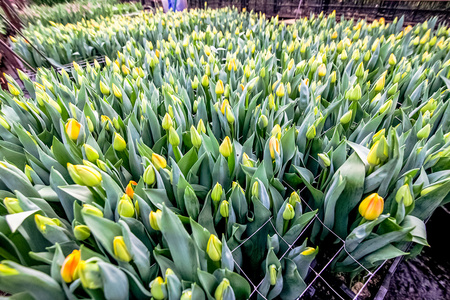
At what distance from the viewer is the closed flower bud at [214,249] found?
1.72 feet

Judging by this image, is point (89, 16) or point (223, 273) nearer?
point (223, 273)

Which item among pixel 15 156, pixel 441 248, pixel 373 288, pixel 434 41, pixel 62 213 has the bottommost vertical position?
pixel 441 248

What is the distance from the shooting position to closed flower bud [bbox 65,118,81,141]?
78 centimetres

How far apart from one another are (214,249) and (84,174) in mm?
361

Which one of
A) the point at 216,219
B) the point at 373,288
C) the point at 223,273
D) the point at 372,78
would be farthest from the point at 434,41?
the point at 223,273

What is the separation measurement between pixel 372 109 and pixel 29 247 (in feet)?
4.23

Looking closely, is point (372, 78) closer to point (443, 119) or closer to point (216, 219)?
point (443, 119)

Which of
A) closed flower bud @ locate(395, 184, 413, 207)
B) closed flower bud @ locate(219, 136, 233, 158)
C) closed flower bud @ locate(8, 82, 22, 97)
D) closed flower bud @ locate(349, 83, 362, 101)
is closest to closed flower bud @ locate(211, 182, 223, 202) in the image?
closed flower bud @ locate(219, 136, 233, 158)

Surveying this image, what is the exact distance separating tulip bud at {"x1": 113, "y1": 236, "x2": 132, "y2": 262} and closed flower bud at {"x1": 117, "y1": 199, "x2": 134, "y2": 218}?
0.10 metres

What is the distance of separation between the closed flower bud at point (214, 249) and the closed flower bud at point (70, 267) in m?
0.25

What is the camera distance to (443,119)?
974 millimetres

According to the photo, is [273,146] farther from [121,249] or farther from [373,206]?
[121,249]

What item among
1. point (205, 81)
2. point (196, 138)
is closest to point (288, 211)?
point (196, 138)

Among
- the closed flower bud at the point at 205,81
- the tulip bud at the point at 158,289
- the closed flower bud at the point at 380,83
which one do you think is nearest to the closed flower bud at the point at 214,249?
the tulip bud at the point at 158,289
